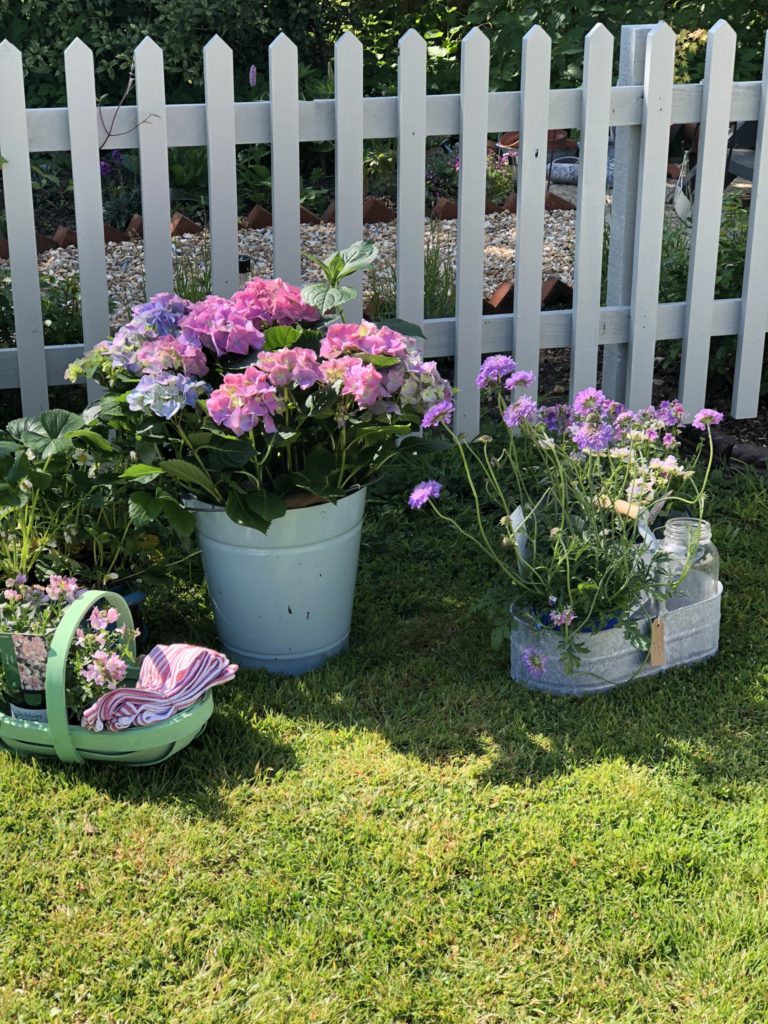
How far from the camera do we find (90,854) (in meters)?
2.58

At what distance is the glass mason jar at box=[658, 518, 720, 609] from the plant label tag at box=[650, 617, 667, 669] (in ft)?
0.32

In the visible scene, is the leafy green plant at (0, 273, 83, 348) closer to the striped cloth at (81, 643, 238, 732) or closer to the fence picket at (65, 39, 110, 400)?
the fence picket at (65, 39, 110, 400)

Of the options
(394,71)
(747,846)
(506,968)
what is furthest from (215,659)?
(394,71)

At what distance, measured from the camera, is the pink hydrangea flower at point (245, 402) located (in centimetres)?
281

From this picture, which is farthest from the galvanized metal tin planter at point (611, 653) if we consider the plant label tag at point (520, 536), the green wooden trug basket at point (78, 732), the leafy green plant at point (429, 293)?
the leafy green plant at point (429, 293)

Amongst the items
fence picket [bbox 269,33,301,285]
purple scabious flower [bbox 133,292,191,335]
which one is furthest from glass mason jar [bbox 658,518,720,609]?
fence picket [bbox 269,33,301,285]

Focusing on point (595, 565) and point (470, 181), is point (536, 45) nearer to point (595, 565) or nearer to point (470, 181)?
point (470, 181)

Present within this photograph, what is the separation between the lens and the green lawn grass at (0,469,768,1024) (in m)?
2.25

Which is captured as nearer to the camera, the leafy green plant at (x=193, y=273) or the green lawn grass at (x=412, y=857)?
the green lawn grass at (x=412, y=857)

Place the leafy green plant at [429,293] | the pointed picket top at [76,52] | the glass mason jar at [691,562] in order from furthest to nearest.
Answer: the leafy green plant at [429,293] → the pointed picket top at [76,52] → the glass mason jar at [691,562]

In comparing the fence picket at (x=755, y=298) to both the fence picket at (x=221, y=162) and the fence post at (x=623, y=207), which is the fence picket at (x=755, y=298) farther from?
the fence picket at (x=221, y=162)

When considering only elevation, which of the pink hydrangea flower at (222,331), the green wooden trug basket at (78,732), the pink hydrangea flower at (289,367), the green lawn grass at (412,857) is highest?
the pink hydrangea flower at (222,331)

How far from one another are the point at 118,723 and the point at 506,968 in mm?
990

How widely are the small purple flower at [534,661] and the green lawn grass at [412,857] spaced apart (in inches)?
2.7
